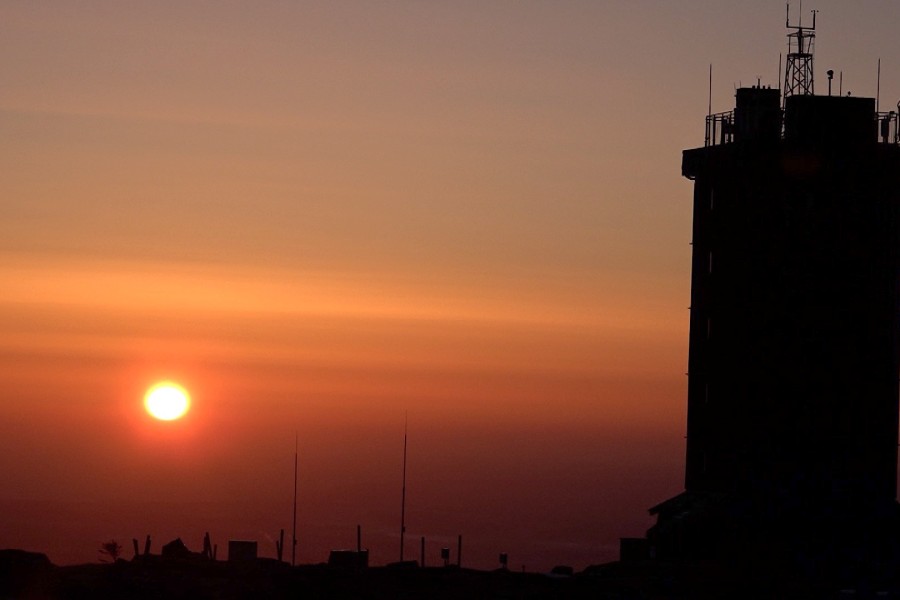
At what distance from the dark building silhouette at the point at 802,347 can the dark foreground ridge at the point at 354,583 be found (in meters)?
8.54

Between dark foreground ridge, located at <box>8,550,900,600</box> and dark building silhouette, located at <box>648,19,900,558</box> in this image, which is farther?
dark building silhouette, located at <box>648,19,900,558</box>

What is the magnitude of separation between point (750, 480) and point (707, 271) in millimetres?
10923

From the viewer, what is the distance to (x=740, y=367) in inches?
3418

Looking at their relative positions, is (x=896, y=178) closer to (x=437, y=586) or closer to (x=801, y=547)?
(x=801, y=547)

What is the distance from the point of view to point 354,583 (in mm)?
67188

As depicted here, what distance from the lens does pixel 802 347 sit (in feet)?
280

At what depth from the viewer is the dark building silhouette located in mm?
84625

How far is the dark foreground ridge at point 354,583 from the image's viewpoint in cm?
6450

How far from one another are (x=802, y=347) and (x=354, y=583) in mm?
28865

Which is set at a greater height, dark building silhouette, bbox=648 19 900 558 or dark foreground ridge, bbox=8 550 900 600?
dark building silhouette, bbox=648 19 900 558

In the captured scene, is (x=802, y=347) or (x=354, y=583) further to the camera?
(x=802, y=347)

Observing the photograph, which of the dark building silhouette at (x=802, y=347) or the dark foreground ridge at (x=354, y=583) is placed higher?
the dark building silhouette at (x=802, y=347)

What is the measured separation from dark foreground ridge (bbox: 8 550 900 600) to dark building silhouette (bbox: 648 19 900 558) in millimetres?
8540

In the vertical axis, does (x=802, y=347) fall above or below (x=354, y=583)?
above
